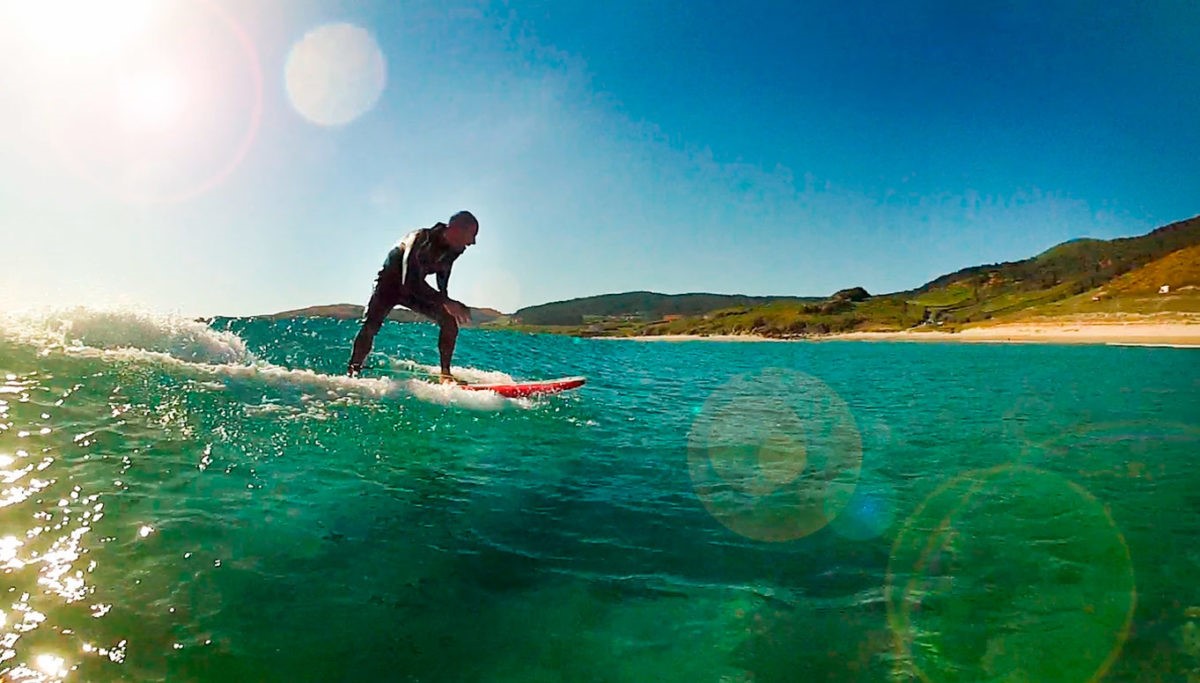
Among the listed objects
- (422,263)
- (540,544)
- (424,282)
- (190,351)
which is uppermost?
(422,263)

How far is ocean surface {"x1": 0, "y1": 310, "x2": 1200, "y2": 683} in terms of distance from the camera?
476 cm

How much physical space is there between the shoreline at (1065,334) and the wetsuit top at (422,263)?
77569mm

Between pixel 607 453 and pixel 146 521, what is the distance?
7.88 m

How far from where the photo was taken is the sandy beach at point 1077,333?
230ft

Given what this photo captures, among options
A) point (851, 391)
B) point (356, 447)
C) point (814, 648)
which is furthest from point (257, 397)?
point (851, 391)

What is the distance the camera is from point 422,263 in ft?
55.1

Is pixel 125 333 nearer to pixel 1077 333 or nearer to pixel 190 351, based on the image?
pixel 190 351

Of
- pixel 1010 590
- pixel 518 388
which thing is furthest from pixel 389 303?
pixel 1010 590

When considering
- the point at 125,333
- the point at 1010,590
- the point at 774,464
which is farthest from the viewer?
the point at 125,333

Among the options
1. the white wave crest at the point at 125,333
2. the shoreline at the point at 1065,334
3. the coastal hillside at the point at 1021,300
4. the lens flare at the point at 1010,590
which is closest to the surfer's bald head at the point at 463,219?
the white wave crest at the point at 125,333

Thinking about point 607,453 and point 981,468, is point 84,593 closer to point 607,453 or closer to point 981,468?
point 607,453

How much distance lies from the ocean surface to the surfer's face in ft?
14.8

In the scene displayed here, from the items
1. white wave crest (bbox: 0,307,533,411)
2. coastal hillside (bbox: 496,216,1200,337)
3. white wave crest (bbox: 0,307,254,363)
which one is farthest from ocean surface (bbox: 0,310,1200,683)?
coastal hillside (bbox: 496,216,1200,337)

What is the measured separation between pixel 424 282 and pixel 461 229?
191 centimetres
